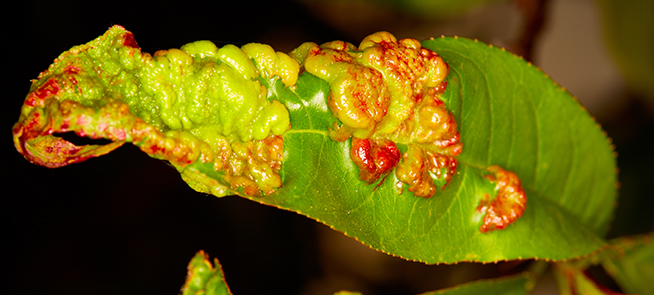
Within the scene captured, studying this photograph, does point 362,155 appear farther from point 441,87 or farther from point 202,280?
point 202,280

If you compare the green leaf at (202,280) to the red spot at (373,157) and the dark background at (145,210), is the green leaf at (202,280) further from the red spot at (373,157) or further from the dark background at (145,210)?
the dark background at (145,210)

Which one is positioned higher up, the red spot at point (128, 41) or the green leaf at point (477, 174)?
the red spot at point (128, 41)

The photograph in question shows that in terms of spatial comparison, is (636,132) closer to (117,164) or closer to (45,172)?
(117,164)

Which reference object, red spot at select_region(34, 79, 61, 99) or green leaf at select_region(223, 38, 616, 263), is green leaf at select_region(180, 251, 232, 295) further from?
red spot at select_region(34, 79, 61, 99)

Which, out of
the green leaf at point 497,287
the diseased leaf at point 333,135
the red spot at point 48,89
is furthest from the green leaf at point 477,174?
the red spot at point 48,89

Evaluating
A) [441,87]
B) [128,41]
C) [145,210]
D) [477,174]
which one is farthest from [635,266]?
[145,210]

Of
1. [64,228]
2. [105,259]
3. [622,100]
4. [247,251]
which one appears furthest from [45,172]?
[622,100]
